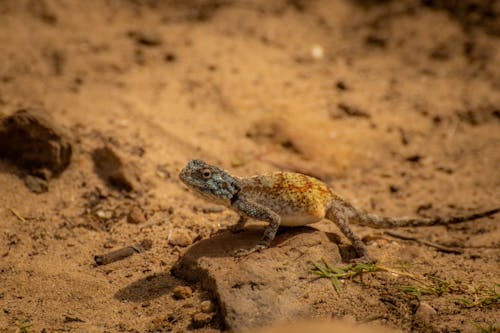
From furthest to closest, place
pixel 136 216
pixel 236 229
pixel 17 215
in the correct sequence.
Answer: pixel 136 216
pixel 17 215
pixel 236 229

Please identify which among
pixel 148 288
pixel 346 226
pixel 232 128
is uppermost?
pixel 346 226

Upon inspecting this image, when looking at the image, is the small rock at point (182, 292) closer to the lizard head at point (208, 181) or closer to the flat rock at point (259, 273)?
the flat rock at point (259, 273)

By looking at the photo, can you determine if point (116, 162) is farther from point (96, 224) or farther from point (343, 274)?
point (343, 274)

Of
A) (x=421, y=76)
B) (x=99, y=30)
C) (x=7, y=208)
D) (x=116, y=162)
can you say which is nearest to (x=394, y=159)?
Result: (x=421, y=76)

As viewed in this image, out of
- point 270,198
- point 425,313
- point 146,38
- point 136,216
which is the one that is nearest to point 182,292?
point 270,198

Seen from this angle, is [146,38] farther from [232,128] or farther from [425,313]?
[425,313]

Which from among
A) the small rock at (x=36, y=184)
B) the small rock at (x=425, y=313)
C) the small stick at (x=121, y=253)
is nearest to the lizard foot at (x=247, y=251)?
the small stick at (x=121, y=253)
